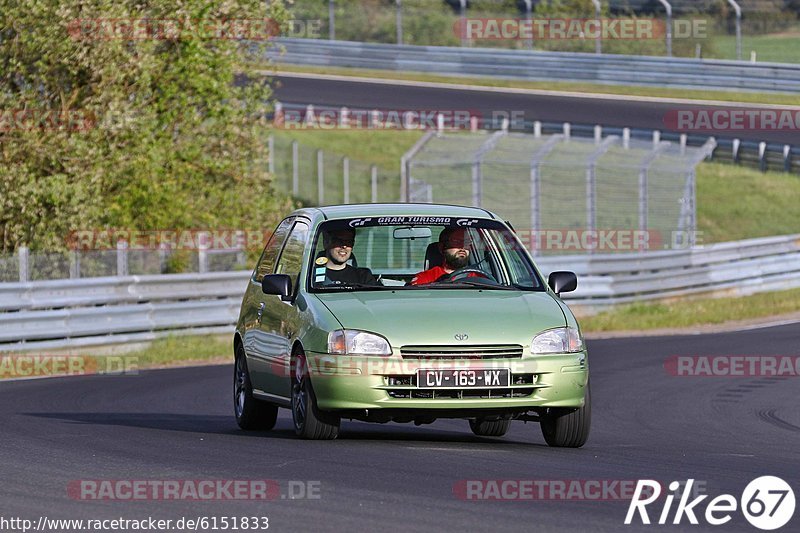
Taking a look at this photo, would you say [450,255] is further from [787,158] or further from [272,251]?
[787,158]

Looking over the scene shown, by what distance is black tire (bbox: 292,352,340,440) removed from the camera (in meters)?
10.3

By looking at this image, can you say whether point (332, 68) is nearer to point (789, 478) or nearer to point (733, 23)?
point (733, 23)

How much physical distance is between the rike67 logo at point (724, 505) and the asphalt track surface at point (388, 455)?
7cm

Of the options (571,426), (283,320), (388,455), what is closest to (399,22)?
(283,320)

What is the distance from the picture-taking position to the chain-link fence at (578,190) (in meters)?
27.8

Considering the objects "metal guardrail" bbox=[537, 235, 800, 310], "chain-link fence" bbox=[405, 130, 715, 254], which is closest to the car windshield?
"metal guardrail" bbox=[537, 235, 800, 310]

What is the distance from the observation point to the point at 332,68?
5262cm

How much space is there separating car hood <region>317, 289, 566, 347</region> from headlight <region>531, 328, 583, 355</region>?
0.04 metres

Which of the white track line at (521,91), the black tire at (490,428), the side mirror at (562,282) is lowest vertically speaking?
the white track line at (521,91)

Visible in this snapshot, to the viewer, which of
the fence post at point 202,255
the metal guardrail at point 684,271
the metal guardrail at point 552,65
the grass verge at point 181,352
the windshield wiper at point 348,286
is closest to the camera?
the windshield wiper at point 348,286

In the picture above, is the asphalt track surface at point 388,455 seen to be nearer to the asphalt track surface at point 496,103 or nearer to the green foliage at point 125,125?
the green foliage at point 125,125

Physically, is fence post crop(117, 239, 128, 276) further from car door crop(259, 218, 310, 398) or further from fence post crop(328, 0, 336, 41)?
fence post crop(328, 0, 336, 41)

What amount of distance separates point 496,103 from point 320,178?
38.6ft

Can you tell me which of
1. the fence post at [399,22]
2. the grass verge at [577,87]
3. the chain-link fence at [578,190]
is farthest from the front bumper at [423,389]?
the fence post at [399,22]
